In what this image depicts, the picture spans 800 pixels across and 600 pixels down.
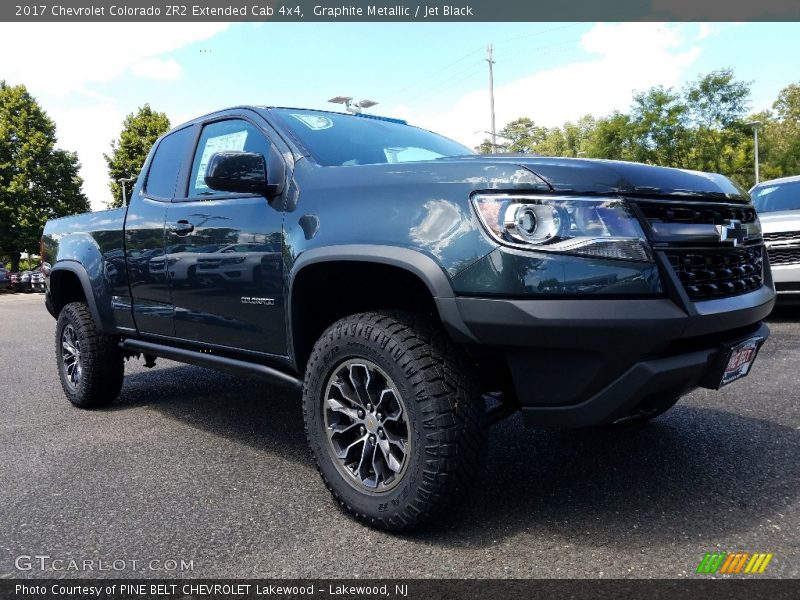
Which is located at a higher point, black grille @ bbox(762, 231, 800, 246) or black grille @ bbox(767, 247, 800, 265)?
black grille @ bbox(762, 231, 800, 246)

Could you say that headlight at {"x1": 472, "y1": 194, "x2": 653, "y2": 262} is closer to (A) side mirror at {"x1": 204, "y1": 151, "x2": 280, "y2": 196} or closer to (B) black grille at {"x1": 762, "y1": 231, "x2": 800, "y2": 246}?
(A) side mirror at {"x1": 204, "y1": 151, "x2": 280, "y2": 196}

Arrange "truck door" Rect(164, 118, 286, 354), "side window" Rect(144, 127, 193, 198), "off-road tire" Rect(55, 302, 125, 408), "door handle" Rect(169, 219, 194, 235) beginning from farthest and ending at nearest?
"off-road tire" Rect(55, 302, 125, 408), "side window" Rect(144, 127, 193, 198), "door handle" Rect(169, 219, 194, 235), "truck door" Rect(164, 118, 286, 354)

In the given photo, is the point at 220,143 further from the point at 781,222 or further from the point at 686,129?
the point at 686,129

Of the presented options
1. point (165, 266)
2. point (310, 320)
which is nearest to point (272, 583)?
point (310, 320)

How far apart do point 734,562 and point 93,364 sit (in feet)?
13.6

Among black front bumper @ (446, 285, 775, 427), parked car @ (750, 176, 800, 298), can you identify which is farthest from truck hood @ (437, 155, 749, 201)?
parked car @ (750, 176, 800, 298)

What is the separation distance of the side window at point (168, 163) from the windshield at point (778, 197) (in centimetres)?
737

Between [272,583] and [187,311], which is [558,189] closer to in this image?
[272,583]

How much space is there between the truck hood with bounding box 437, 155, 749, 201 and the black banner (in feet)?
4.35

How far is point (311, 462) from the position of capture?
3404 mm

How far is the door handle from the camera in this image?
138 inches

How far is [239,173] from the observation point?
2889mm

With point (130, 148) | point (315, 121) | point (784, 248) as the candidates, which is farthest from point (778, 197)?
point (130, 148)

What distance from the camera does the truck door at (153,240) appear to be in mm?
3803
